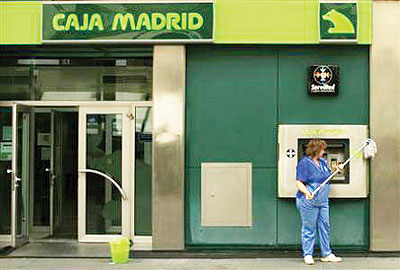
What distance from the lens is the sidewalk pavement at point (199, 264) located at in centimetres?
788

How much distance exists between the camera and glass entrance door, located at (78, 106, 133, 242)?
9.44 metres

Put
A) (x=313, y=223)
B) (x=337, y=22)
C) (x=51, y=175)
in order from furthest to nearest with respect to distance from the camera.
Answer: (x=51, y=175)
(x=337, y=22)
(x=313, y=223)

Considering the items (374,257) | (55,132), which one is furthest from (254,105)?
(55,132)

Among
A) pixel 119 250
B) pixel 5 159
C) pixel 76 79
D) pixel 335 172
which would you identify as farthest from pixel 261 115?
pixel 5 159

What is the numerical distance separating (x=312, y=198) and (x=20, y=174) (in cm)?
450

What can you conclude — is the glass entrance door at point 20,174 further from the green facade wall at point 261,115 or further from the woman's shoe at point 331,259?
the woman's shoe at point 331,259

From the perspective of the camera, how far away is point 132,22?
862cm

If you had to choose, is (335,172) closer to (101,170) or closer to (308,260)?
(308,260)

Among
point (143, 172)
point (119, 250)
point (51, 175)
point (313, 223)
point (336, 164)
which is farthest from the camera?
point (51, 175)

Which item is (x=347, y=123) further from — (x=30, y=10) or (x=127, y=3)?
(x=30, y=10)

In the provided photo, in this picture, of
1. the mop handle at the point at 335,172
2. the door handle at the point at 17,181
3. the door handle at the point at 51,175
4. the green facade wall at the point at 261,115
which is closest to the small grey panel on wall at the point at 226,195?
the green facade wall at the point at 261,115

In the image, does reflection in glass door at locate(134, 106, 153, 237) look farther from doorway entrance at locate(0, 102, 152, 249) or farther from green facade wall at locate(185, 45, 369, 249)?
green facade wall at locate(185, 45, 369, 249)

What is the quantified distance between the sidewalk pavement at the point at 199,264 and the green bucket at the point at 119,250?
0.34 feet

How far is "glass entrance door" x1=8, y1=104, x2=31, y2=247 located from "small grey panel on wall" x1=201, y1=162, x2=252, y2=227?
2802 millimetres
